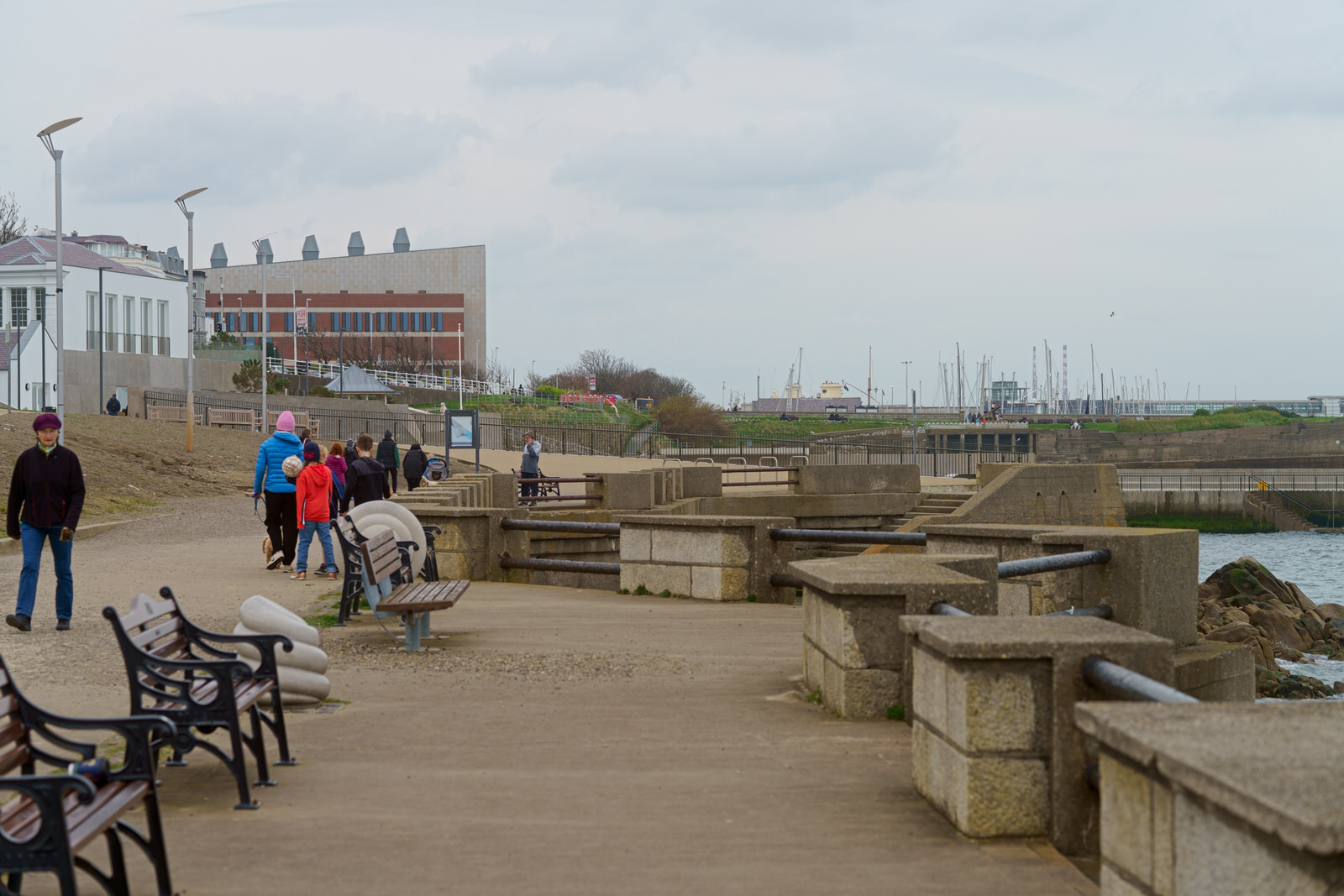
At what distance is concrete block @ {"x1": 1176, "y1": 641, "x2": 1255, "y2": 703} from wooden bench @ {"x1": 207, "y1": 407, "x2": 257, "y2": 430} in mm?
44063

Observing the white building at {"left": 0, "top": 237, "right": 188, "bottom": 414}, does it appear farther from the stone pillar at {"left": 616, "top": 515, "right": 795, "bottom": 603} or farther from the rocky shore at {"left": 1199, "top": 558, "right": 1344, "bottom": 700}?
the stone pillar at {"left": 616, "top": 515, "right": 795, "bottom": 603}

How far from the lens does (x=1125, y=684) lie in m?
4.05

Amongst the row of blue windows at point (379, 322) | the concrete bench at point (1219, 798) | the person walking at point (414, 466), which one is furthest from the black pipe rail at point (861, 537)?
the row of blue windows at point (379, 322)

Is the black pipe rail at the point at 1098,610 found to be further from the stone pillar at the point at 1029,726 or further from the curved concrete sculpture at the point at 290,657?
the curved concrete sculpture at the point at 290,657

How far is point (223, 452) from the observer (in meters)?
36.7

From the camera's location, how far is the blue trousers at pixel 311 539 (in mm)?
13742

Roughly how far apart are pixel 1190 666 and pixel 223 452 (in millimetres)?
32912

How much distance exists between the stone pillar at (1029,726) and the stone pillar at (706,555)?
702 centimetres

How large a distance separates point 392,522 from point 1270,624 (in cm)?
2475

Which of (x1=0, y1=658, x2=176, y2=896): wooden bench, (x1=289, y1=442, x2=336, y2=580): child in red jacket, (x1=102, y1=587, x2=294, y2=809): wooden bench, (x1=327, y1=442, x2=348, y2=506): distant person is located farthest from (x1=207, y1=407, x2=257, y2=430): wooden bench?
(x1=0, y1=658, x2=176, y2=896): wooden bench

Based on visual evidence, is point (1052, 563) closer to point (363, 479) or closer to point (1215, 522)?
point (363, 479)

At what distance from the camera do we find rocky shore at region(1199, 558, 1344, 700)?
→ 2184cm

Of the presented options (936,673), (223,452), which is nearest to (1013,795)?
(936,673)

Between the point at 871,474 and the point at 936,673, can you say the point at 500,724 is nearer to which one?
the point at 936,673
